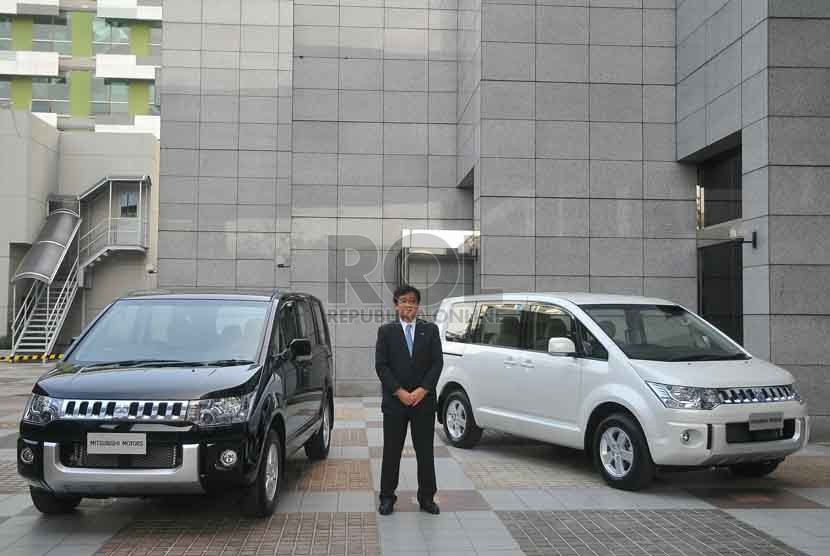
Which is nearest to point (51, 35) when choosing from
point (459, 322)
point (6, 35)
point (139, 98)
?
point (6, 35)

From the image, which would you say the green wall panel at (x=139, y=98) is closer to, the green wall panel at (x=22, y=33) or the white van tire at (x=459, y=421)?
the green wall panel at (x=22, y=33)

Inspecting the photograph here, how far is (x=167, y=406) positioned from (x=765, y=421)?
5149 millimetres

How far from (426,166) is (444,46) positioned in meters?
2.64

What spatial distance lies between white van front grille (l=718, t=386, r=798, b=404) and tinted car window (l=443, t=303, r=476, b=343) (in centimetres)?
363

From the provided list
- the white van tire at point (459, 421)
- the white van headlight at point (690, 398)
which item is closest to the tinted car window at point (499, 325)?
the white van tire at point (459, 421)

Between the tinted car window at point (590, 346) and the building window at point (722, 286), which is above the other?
the building window at point (722, 286)

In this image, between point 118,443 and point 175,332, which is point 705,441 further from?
point 118,443

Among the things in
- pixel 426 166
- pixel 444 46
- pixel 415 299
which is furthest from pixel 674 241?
pixel 415 299

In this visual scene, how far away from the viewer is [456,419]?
9945mm

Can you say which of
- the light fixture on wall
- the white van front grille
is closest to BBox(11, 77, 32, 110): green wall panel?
the light fixture on wall

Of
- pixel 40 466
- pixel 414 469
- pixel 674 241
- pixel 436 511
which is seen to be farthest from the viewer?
pixel 674 241

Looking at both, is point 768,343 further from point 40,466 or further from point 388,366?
point 40,466

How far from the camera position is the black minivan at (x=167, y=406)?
18.4 feet

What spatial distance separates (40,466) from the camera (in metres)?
5.71
